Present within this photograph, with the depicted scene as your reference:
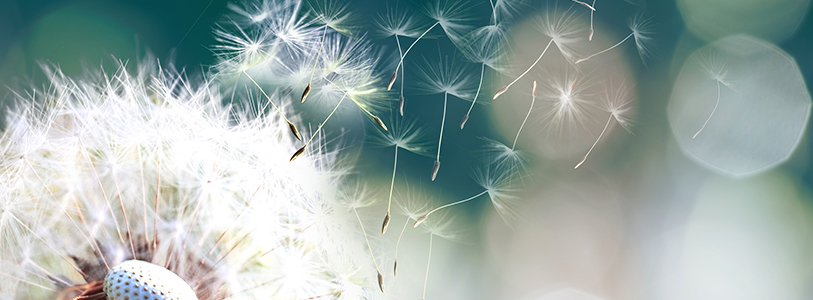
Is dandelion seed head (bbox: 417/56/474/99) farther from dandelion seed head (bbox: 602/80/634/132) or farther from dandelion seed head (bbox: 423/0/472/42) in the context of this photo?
dandelion seed head (bbox: 602/80/634/132)

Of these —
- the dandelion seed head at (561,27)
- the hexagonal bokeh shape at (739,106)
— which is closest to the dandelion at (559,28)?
the dandelion seed head at (561,27)

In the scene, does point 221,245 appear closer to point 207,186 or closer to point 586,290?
point 207,186

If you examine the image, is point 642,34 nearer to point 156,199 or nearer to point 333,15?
point 333,15

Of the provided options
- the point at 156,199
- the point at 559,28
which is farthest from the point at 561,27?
the point at 156,199

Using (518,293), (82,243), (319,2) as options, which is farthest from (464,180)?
(82,243)

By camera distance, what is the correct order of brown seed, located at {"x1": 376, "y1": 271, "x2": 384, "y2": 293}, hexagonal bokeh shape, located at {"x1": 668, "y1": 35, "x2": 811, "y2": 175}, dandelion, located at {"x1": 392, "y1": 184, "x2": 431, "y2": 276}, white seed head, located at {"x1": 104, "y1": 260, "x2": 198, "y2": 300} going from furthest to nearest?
hexagonal bokeh shape, located at {"x1": 668, "y1": 35, "x2": 811, "y2": 175}, dandelion, located at {"x1": 392, "y1": 184, "x2": 431, "y2": 276}, brown seed, located at {"x1": 376, "y1": 271, "x2": 384, "y2": 293}, white seed head, located at {"x1": 104, "y1": 260, "x2": 198, "y2": 300}

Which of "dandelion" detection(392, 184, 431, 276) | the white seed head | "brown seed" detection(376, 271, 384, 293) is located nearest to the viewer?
the white seed head

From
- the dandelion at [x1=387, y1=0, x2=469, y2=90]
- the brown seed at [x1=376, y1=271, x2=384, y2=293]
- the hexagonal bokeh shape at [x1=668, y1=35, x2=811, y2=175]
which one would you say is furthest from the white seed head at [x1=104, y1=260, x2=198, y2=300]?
the hexagonal bokeh shape at [x1=668, y1=35, x2=811, y2=175]
